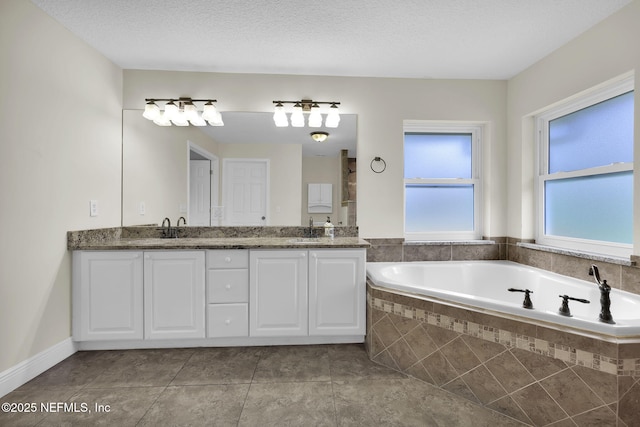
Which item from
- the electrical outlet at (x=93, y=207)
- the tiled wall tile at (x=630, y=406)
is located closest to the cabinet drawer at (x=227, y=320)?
the electrical outlet at (x=93, y=207)

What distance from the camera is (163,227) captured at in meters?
2.69

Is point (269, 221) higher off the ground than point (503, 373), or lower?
higher

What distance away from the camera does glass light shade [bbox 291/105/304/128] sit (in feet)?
8.86

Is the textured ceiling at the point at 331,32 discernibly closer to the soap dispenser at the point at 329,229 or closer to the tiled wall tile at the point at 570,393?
the soap dispenser at the point at 329,229

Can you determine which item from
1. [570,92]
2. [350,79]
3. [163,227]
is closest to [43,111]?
[163,227]

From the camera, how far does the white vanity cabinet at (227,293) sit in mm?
2234

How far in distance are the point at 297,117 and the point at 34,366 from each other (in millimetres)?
2511

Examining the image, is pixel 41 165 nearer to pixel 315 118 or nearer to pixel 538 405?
pixel 315 118

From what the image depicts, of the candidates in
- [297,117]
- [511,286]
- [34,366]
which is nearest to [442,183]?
[511,286]

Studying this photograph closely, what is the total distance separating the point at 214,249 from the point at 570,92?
2.82 meters

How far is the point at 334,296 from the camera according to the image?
228 cm

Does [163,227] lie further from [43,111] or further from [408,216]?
[408,216]

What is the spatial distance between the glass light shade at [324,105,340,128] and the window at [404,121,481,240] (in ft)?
2.36

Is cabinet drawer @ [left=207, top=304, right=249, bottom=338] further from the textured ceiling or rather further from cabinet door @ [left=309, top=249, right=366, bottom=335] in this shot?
the textured ceiling
